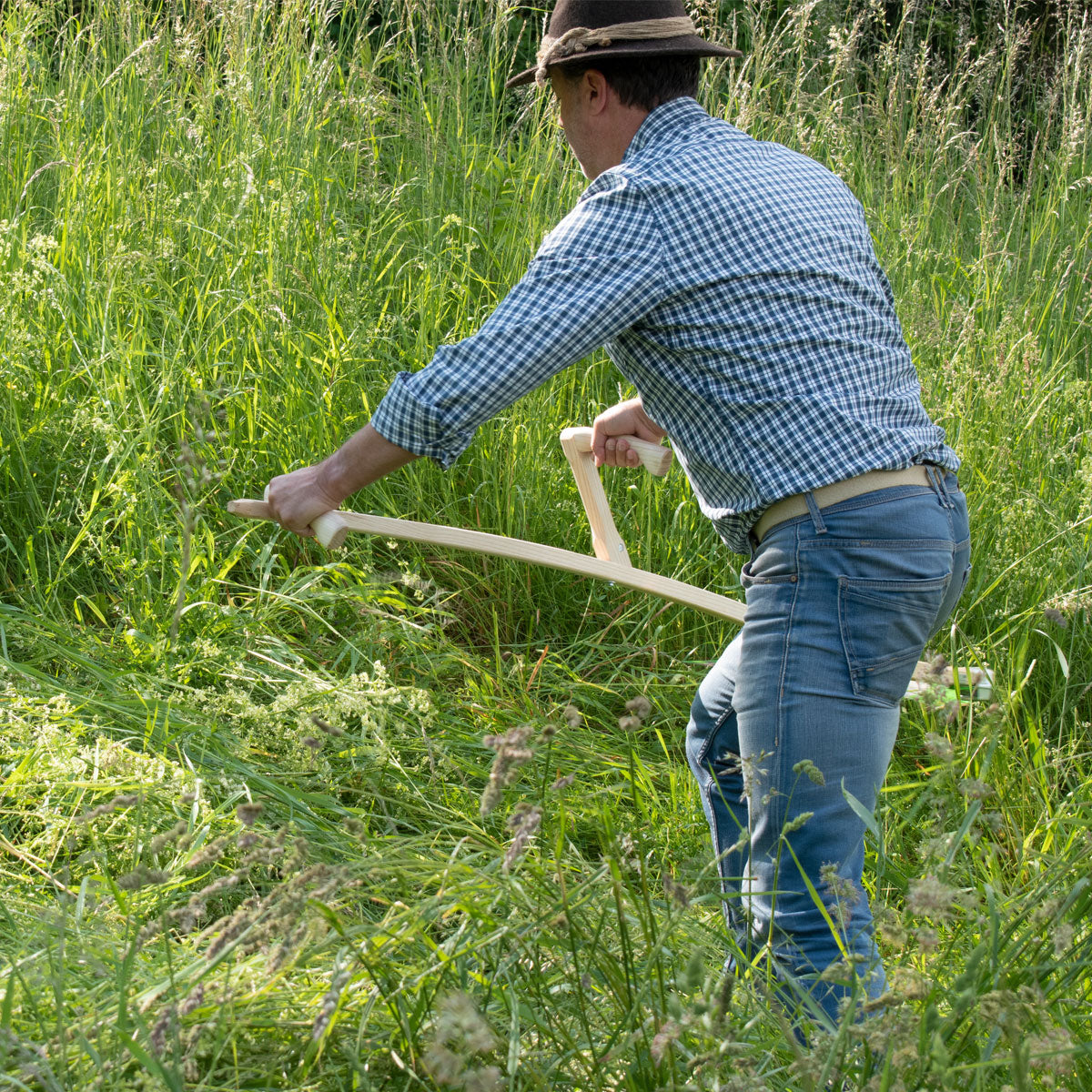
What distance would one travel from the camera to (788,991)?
2160 mm

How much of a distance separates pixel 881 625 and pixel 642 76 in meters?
1.14

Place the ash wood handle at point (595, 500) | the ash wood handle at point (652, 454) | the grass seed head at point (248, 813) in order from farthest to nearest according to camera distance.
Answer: the ash wood handle at point (595, 500) → the ash wood handle at point (652, 454) → the grass seed head at point (248, 813)

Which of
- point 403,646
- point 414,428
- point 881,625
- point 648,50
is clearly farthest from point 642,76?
point 403,646

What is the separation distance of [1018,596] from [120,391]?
2.69 meters

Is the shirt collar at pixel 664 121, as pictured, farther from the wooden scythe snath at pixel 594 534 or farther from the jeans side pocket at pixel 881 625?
the jeans side pocket at pixel 881 625

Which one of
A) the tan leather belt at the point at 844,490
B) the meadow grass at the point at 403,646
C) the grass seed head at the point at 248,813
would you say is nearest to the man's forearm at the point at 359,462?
the meadow grass at the point at 403,646

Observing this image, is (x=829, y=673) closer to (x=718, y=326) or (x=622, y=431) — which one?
(x=718, y=326)

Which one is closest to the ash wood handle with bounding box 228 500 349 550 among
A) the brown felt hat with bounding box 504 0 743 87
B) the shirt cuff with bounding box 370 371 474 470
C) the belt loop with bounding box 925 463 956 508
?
the shirt cuff with bounding box 370 371 474 470

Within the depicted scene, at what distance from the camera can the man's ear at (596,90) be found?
2324mm

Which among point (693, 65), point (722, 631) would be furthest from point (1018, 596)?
point (693, 65)

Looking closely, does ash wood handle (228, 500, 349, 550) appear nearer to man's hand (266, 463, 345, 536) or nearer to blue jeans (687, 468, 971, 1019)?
man's hand (266, 463, 345, 536)

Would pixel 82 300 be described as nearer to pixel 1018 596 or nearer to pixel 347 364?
pixel 347 364

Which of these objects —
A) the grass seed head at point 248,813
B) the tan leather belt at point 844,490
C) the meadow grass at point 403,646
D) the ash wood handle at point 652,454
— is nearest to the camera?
the grass seed head at point 248,813

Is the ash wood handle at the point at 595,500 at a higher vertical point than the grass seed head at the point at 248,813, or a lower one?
lower
